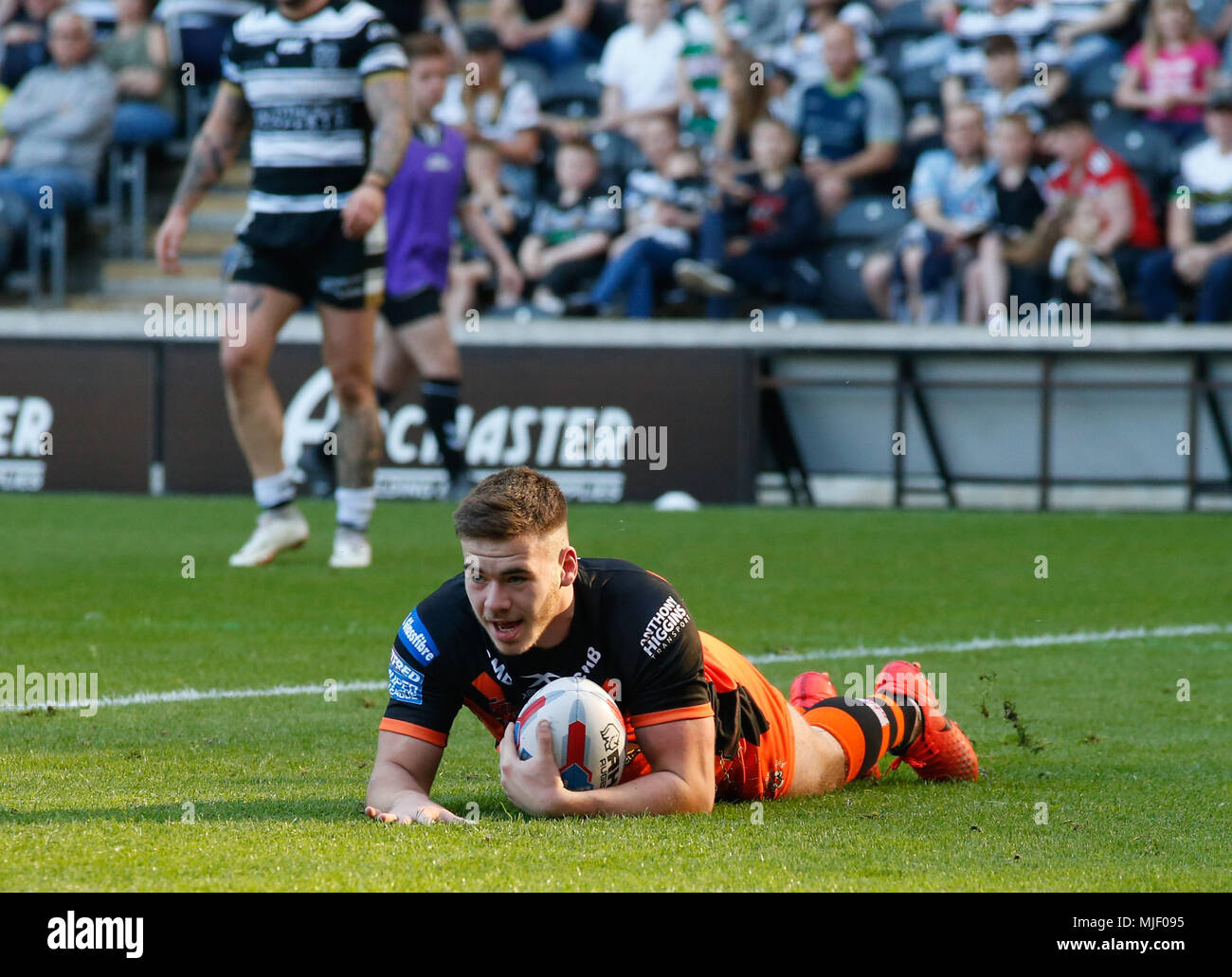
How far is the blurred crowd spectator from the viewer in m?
14.5

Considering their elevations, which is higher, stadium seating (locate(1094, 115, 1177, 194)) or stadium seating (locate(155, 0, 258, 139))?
stadium seating (locate(155, 0, 258, 139))

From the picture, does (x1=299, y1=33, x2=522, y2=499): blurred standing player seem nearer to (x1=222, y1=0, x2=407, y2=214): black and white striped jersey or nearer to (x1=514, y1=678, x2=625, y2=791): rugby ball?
(x1=222, y1=0, x2=407, y2=214): black and white striped jersey

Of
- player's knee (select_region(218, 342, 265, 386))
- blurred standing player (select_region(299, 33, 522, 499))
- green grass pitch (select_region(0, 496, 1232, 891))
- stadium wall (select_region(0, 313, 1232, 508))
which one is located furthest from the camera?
stadium wall (select_region(0, 313, 1232, 508))

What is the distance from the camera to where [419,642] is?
14.1 ft

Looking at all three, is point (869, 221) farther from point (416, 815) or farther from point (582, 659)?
point (416, 815)

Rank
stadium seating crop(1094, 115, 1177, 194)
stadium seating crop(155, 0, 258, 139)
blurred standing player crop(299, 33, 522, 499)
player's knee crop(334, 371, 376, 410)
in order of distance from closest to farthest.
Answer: player's knee crop(334, 371, 376, 410), blurred standing player crop(299, 33, 522, 499), stadium seating crop(1094, 115, 1177, 194), stadium seating crop(155, 0, 258, 139)

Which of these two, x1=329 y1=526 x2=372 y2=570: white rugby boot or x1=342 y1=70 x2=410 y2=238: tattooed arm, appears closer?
x1=342 y1=70 x2=410 y2=238: tattooed arm

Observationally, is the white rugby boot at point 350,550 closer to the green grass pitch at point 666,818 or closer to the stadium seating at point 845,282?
the green grass pitch at point 666,818

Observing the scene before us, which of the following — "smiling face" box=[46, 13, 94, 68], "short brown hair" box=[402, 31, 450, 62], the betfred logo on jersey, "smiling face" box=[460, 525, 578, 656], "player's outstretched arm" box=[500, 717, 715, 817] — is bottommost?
"player's outstretched arm" box=[500, 717, 715, 817]

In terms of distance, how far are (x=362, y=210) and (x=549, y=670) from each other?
5.08 meters

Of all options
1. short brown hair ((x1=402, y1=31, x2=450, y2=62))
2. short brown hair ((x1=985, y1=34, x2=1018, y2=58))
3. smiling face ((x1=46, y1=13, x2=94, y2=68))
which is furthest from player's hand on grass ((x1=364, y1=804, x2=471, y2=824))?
smiling face ((x1=46, y1=13, x2=94, y2=68))

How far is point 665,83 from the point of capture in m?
17.1

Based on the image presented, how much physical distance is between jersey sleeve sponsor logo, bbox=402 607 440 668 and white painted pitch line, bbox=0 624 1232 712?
2067 mm
